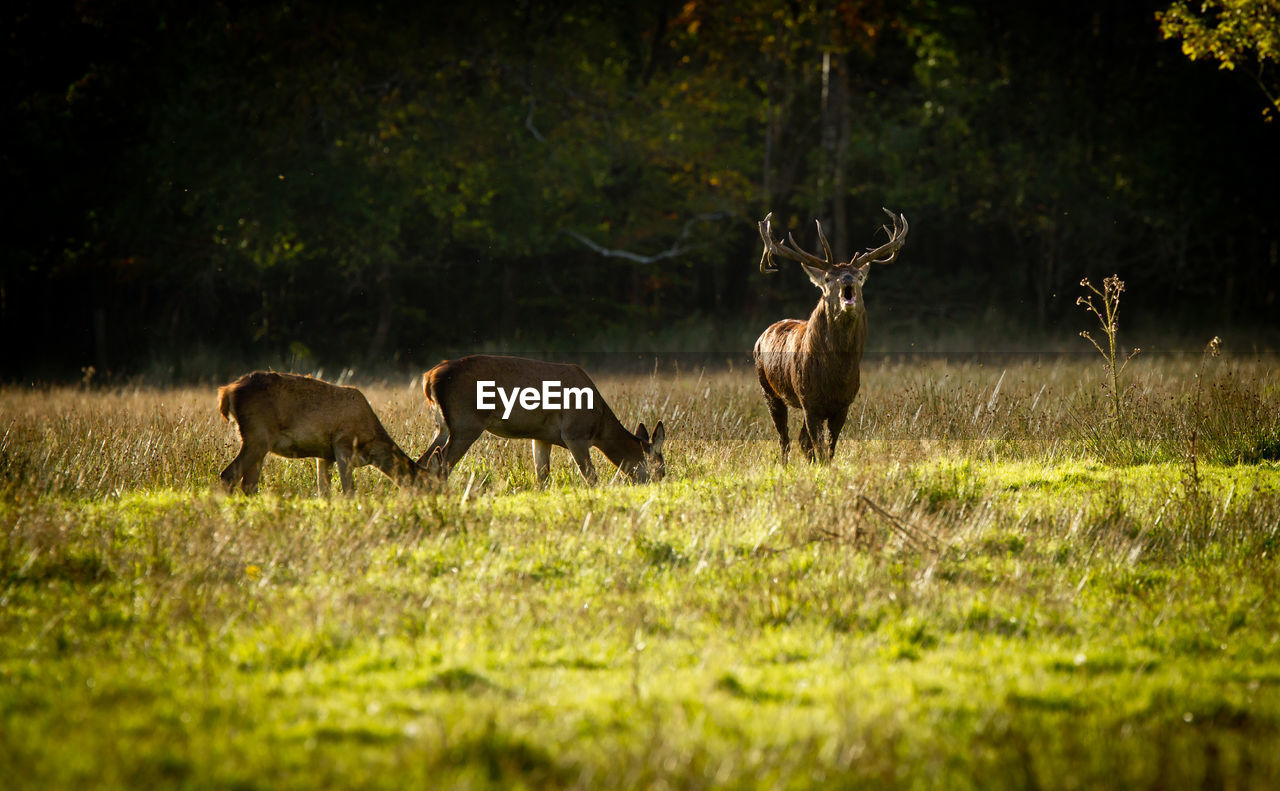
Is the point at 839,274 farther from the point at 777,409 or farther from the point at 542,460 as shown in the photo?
the point at 542,460

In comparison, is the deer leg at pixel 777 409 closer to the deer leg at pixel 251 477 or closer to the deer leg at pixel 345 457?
the deer leg at pixel 345 457

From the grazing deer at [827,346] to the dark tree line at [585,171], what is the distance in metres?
16.0

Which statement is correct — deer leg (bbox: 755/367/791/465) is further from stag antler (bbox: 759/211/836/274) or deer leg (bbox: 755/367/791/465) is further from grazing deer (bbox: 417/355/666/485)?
grazing deer (bbox: 417/355/666/485)

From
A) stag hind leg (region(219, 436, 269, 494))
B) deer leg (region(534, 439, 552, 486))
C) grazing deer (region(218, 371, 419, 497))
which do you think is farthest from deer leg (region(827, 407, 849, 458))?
stag hind leg (region(219, 436, 269, 494))

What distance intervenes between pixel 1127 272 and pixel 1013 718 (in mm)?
30112

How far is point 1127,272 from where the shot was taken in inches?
1235

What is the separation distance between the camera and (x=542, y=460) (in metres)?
10.8

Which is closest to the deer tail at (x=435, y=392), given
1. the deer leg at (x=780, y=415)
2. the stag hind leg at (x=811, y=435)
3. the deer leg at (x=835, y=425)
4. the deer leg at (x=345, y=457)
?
the deer leg at (x=345, y=457)

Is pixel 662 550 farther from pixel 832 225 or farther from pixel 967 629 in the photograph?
pixel 832 225

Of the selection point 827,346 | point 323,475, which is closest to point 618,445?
point 827,346

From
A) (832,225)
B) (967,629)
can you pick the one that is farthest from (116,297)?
(967,629)

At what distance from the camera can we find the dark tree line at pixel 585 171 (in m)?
23.3

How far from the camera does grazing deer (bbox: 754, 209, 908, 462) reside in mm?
10164

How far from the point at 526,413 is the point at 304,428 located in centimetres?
204
